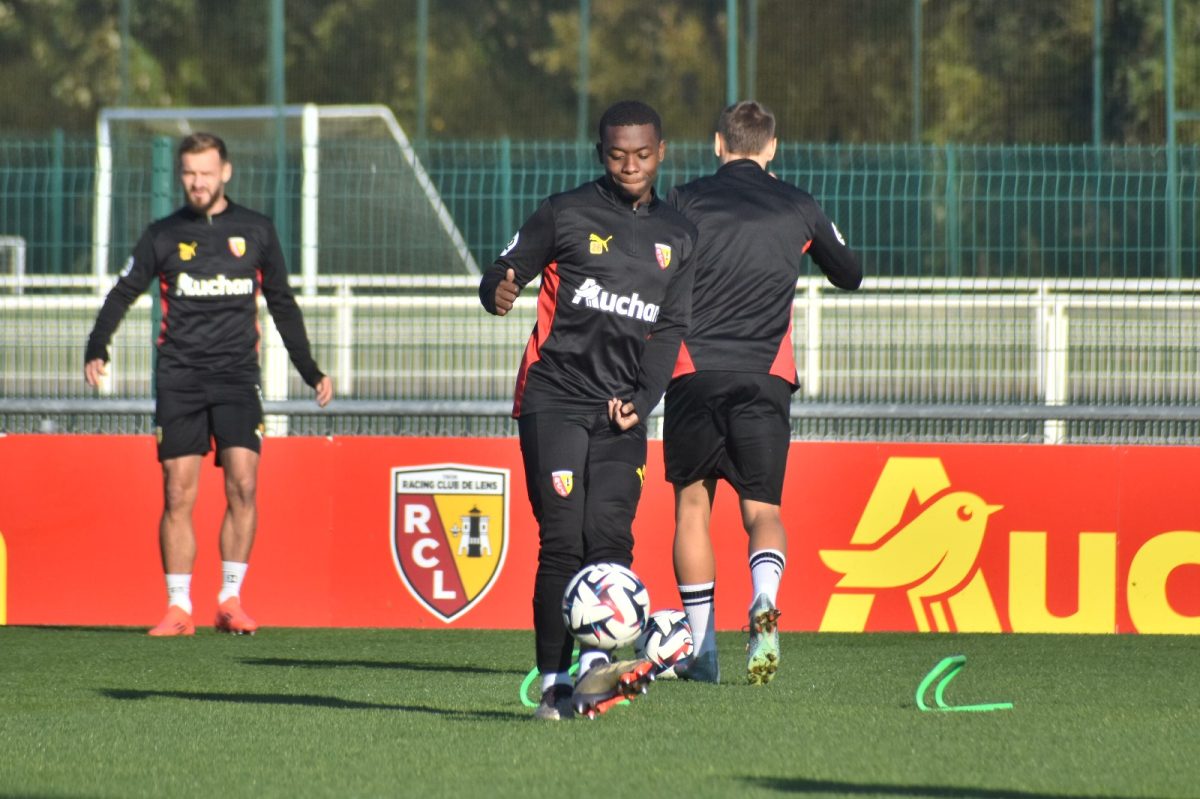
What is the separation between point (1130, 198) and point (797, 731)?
4.93 m

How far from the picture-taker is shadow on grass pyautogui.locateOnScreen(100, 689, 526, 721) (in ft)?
21.1

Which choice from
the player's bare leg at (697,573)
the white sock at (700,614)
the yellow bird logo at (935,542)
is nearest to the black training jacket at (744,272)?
the player's bare leg at (697,573)

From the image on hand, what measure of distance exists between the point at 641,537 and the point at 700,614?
7.80 feet

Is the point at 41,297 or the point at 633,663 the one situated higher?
the point at 41,297

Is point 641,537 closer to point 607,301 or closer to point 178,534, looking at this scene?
point 178,534

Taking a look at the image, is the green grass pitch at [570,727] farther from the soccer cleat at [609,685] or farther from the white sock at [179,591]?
the white sock at [179,591]

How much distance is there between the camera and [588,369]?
610 cm

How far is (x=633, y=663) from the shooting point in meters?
5.85

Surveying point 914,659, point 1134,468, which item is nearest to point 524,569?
point 914,659

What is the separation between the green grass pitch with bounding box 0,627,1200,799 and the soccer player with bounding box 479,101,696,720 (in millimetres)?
368

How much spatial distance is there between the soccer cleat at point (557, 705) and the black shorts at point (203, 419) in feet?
11.9

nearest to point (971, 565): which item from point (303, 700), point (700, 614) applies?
point (700, 614)

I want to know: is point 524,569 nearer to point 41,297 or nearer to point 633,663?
point 41,297

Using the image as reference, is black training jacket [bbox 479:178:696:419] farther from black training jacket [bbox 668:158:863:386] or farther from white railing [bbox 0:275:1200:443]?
white railing [bbox 0:275:1200:443]
